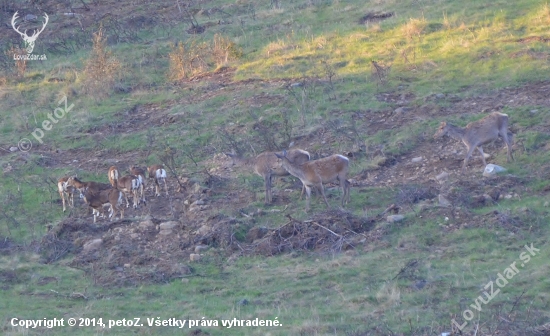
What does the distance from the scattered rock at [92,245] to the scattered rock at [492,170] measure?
6.72m

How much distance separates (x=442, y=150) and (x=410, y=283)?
241 inches

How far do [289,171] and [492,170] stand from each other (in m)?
3.60

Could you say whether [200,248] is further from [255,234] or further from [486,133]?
[486,133]

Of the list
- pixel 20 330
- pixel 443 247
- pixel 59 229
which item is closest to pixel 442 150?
pixel 443 247

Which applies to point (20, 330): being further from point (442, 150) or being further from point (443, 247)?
point (442, 150)

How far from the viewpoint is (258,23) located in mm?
27766

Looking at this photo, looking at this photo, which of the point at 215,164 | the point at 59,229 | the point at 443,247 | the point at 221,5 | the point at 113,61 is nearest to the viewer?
the point at 443,247

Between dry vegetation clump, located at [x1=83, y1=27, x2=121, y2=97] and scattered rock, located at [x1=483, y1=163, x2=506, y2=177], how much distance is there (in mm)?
11553

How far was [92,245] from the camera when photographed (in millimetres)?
14445

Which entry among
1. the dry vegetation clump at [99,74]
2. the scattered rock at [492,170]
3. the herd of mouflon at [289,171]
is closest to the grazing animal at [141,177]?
the herd of mouflon at [289,171]

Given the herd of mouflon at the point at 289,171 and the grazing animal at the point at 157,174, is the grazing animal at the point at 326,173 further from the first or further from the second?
the grazing animal at the point at 157,174

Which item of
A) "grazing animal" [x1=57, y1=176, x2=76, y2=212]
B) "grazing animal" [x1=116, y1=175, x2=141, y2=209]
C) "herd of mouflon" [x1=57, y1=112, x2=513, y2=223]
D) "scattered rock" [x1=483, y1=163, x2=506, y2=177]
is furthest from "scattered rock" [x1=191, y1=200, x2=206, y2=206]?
"scattered rock" [x1=483, y1=163, x2=506, y2=177]

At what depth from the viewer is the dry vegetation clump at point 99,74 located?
2368 centimetres

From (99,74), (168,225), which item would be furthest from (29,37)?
(168,225)
